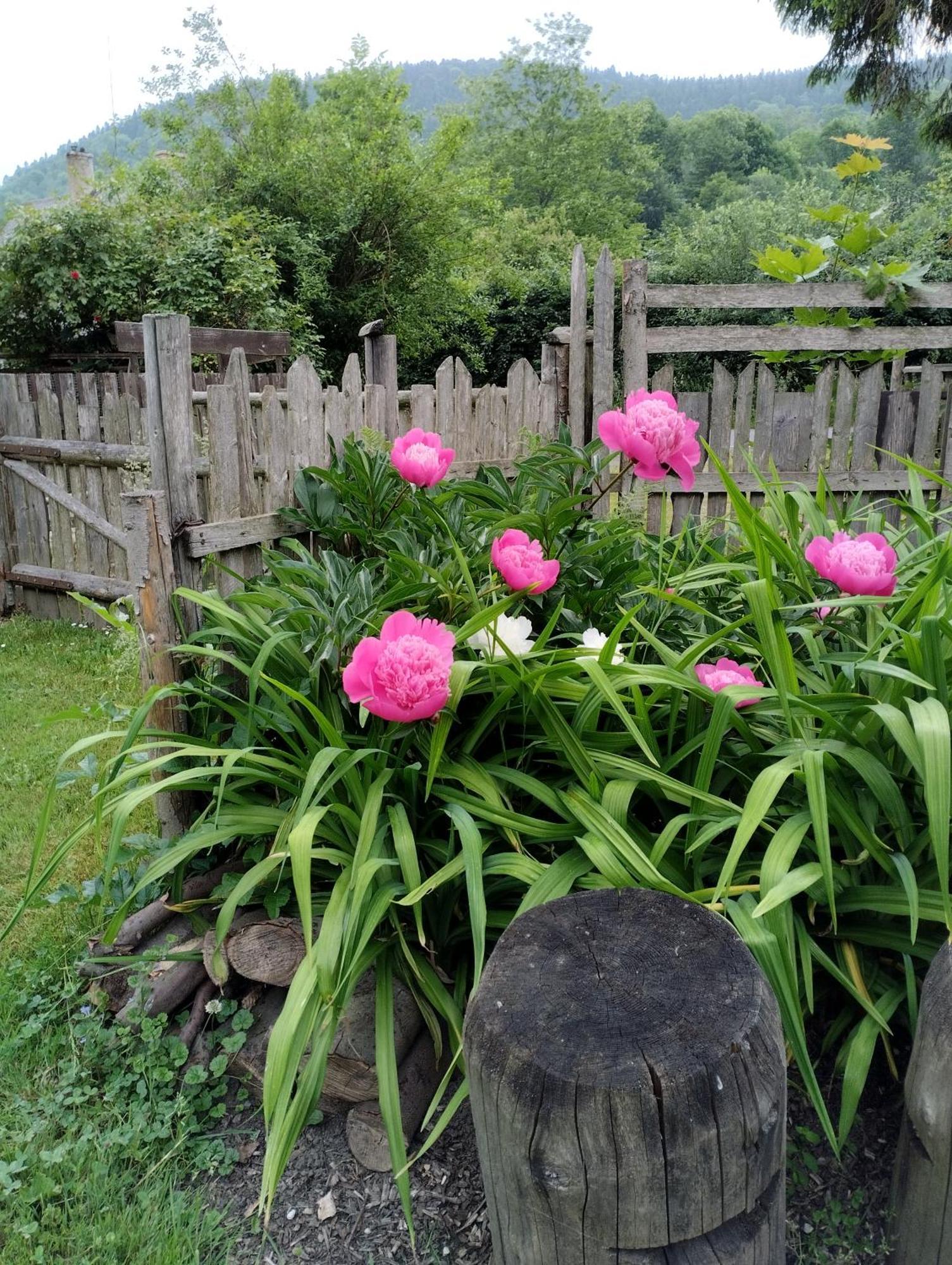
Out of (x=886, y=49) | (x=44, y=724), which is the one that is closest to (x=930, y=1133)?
(x=44, y=724)

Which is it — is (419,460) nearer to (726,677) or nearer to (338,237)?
(726,677)

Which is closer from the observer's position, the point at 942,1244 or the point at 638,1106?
the point at 638,1106

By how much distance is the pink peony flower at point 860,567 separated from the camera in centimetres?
167

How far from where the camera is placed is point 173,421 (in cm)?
231

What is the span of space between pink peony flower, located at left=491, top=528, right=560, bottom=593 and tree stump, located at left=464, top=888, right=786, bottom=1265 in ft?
2.84

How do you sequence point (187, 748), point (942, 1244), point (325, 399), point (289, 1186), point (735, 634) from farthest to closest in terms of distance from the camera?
point (325, 399), point (735, 634), point (187, 748), point (289, 1186), point (942, 1244)

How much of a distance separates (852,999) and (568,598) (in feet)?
3.68

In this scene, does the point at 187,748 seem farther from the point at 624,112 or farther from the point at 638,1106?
the point at 624,112

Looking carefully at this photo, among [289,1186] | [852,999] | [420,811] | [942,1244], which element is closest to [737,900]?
[852,999]

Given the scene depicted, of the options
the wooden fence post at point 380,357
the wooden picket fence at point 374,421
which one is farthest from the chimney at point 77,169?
the wooden fence post at point 380,357

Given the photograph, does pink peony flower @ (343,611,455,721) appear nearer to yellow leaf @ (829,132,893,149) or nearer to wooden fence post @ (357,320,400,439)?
wooden fence post @ (357,320,400,439)

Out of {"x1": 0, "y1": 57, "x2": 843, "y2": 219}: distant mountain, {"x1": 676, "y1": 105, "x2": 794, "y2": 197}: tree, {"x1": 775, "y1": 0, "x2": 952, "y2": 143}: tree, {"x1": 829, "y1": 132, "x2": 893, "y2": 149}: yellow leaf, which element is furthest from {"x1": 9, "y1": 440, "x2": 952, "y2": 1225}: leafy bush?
{"x1": 0, "y1": 57, "x2": 843, "y2": 219}: distant mountain

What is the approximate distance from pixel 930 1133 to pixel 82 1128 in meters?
1.51

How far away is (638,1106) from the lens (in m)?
1.00
